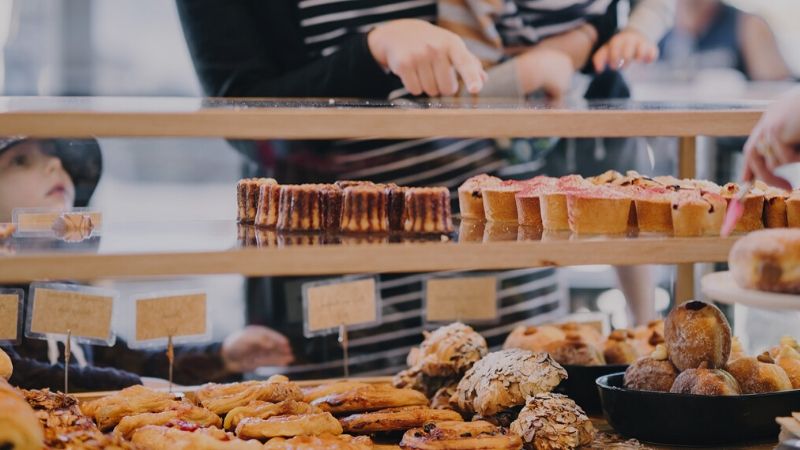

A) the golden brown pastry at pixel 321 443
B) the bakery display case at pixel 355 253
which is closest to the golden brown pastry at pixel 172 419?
the bakery display case at pixel 355 253

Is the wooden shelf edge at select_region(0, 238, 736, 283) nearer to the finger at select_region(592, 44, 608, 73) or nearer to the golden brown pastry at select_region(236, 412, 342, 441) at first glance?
the golden brown pastry at select_region(236, 412, 342, 441)

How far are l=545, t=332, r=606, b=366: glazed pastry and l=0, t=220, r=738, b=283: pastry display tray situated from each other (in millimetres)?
497

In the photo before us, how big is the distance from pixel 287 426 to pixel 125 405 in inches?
13.6

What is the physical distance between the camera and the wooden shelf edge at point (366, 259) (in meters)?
1.60

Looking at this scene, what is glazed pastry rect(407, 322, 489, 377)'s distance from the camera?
225 centimetres

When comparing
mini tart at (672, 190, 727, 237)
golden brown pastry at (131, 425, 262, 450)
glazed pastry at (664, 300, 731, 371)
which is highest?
mini tart at (672, 190, 727, 237)

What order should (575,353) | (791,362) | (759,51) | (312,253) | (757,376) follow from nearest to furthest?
(312,253) < (757,376) < (791,362) < (575,353) < (759,51)

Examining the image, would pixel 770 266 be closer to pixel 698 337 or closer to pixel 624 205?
pixel 624 205

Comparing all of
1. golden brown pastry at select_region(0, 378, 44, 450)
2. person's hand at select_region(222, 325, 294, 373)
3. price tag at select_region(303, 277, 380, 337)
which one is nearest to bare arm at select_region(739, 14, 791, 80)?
person's hand at select_region(222, 325, 294, 373)

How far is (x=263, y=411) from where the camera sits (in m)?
2.04

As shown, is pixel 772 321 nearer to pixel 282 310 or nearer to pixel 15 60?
pixel 282 310

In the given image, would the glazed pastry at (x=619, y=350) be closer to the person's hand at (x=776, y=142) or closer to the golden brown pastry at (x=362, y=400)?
the golden brown pastry at (x=362, y=400)

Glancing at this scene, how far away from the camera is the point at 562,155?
3.59 m

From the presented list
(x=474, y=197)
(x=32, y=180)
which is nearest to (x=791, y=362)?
(x=474, y=197)
